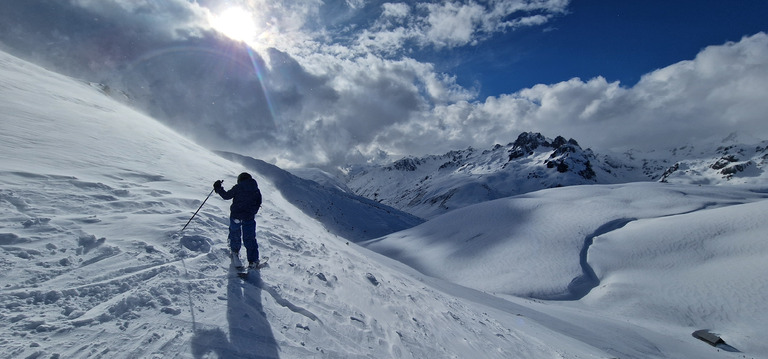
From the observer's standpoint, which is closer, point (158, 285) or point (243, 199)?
point (158, 285)

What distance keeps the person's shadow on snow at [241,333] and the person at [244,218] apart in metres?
1.22

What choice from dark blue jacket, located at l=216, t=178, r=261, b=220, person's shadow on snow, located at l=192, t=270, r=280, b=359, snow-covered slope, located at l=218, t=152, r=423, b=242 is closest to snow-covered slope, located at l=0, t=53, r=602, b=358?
person's shadow on snow, located at l=192, t=270, r=280, b=359

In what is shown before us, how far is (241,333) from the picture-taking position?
17.7 feet

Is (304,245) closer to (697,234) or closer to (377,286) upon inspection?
(377,286)

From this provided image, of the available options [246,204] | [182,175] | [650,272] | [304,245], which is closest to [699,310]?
[650,272]

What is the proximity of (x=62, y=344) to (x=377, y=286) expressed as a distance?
739cm

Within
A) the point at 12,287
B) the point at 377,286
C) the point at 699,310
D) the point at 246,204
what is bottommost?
the point at 699,310

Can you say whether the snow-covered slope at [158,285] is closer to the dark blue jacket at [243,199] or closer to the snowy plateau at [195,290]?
the snowy plateau at [195,290]

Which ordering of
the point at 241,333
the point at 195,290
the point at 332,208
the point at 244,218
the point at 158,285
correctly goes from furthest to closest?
the point at 332,208 < the point at 244,218 < the point at 195,290 < the point at 158,285 < the point at 241,333

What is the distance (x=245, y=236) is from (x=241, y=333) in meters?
3.03

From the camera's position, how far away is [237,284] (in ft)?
22.6

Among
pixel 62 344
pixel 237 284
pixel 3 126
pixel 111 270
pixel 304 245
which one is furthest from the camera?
pixel 304 245

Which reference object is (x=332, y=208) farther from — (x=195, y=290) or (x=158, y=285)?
(x=158, y=285)

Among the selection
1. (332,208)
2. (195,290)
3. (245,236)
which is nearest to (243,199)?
(245,236)
